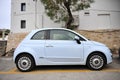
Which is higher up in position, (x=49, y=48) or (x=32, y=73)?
(x=49, y=48)

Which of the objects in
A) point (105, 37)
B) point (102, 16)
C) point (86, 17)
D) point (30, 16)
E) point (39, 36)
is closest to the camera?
point (39, 36)

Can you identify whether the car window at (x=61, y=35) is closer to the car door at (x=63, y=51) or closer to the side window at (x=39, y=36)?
the car door at (x=63, y=51)

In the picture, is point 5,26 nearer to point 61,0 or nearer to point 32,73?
point 61,0

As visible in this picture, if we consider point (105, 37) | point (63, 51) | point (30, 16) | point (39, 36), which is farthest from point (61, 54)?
point (30, 16)

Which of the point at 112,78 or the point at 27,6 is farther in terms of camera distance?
the point at 27,6

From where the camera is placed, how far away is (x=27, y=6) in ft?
78.5

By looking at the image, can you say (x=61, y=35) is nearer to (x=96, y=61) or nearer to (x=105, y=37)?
(x=96, y=61)

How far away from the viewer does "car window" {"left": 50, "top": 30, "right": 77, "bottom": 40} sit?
25.5 feet

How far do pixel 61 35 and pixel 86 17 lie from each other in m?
15.1

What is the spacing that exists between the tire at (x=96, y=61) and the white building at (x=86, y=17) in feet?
46.6

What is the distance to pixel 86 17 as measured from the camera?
2250cm

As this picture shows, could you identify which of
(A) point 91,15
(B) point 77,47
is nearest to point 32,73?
(B) point 77,47

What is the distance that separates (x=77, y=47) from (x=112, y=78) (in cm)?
185

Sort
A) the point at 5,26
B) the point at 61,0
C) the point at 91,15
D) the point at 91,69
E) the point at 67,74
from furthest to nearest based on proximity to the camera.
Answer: the point at 5,26
the point at 91,15
the point at 61,0
the point at 91,69
the point at 67,74
